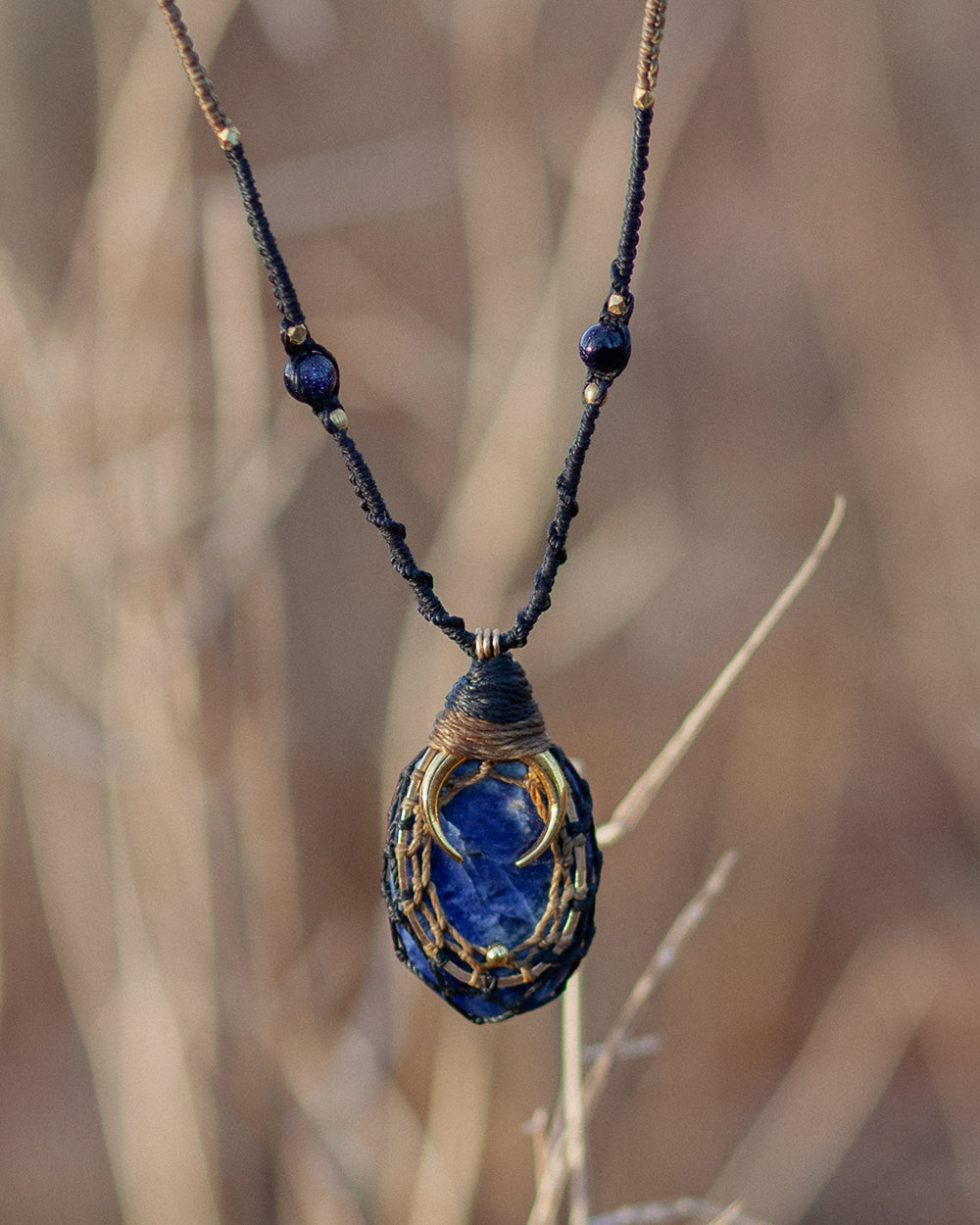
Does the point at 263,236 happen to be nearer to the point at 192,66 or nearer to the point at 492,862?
the point at 192,66

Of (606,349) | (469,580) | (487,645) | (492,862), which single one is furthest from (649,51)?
(469,580)

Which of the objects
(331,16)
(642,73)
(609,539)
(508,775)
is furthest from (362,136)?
(508,775)

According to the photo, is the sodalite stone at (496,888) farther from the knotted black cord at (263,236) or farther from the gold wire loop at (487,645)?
the knotted black cord at (263,236)

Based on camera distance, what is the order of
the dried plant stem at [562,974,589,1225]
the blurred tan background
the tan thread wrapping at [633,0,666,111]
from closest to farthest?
the tan thread wrapping at [633,0,666,111] < the dried plant stem at [562,974,589,1225] < the blurred tan background

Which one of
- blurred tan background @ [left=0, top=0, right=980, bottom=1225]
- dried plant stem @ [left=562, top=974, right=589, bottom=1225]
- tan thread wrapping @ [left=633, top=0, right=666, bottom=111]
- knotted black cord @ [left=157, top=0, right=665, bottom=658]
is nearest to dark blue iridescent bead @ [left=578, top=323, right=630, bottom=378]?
knotted black cord @ [left=157, top=0, right=665, bottom=658]

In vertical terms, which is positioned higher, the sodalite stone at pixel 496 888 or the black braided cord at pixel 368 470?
the black braided cord at pixel 368 470

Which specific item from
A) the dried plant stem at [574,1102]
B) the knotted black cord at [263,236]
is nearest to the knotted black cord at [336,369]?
the knotted black cord at [263,236]

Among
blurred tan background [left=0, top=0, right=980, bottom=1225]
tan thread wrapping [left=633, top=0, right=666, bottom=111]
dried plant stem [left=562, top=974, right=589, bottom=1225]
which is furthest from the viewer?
blurred tan background [left=0, top=0, right=980, bottom=1225]

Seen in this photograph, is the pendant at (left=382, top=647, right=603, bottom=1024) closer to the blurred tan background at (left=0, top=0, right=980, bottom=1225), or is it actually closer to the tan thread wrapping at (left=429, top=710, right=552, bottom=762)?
the tan thread wrapping at (left=429, top=710, right=552, bottom=762)
